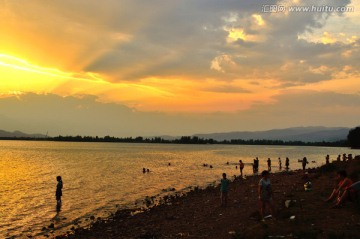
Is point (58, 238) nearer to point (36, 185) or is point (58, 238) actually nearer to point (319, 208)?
point (319, 208)

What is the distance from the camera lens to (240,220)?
60.5ft

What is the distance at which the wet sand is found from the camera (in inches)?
552

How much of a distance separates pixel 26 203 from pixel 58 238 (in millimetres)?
15617

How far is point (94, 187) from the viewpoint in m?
45.1

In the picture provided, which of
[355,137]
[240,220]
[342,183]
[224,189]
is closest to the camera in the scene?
[342,183]

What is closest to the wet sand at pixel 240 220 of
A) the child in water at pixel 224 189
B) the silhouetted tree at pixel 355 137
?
the child in water at pixel 224 189

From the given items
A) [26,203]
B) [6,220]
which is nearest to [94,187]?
[26,203]

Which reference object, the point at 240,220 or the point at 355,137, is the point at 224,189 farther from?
the point at 355,137

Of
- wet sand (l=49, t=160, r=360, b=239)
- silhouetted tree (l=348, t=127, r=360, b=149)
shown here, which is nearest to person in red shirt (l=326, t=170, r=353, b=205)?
wet sand (l=49, t=160, r=360, b=239)

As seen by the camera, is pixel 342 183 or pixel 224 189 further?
pixel 224 189

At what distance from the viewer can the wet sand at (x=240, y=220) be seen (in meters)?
14.0

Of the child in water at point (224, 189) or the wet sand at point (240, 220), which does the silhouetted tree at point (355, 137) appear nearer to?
the wet sand at point (240, 220)

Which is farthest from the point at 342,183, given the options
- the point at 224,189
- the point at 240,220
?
the point at 224,189

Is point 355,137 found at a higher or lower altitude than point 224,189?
higher
